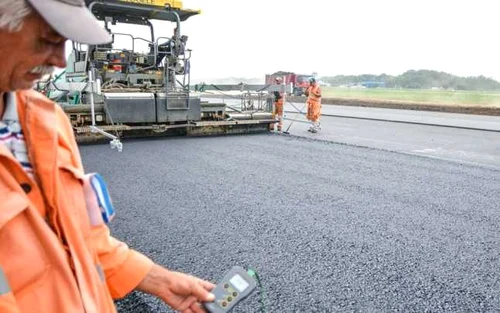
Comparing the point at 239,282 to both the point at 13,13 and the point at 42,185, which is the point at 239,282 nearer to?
the point at 42,185

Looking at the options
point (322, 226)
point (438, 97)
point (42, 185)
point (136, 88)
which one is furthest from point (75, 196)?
point (438, 97)

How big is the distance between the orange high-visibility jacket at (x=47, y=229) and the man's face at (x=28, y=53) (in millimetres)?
89

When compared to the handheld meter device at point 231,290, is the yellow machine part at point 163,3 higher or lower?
higher

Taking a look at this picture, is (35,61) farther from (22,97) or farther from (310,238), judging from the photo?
(310,238)

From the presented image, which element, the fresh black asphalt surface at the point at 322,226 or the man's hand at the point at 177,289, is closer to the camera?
the man's hand at the point at 177,289

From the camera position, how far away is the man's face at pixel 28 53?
89 centimetres

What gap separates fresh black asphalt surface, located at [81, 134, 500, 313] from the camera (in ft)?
7.41

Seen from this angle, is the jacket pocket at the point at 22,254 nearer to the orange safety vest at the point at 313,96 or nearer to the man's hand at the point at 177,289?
the man's hand at the point at 177,289

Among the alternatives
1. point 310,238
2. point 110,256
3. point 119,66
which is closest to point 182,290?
point 110,256

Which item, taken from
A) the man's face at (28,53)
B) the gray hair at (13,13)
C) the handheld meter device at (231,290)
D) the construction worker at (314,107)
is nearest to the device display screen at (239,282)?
the handheld meter device at (231,290)

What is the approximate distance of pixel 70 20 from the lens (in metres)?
0.87

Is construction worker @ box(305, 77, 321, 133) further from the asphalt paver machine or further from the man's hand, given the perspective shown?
the man's hand

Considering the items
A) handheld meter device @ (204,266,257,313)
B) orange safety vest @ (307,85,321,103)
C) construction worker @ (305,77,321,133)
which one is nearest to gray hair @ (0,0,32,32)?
handheld meter device @ (204,266,257,313)

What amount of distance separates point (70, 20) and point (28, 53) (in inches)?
5.4
